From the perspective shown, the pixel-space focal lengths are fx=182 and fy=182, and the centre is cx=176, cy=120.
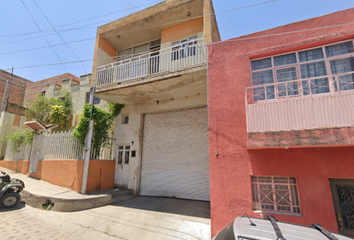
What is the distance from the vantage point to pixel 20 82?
19.0 m

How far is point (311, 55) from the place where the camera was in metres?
5.25

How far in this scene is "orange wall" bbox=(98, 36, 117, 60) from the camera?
1027 centimetres

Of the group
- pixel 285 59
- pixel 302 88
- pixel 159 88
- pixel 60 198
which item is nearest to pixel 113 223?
pixel 60 198

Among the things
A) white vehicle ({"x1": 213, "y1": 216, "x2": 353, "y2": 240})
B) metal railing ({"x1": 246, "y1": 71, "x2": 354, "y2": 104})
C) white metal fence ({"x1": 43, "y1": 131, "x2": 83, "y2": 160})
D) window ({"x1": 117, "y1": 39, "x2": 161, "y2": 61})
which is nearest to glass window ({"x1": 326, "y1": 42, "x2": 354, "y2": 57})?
metal railing ({"x1": 246, "y1": 71, "x2": 354, "y2": 104})

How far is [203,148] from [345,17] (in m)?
6.22

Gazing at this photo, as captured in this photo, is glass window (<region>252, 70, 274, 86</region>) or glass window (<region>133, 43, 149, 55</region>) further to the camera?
glass window (<region>133, 43, 149, 55</region>)

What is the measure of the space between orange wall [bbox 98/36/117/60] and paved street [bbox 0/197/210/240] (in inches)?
328

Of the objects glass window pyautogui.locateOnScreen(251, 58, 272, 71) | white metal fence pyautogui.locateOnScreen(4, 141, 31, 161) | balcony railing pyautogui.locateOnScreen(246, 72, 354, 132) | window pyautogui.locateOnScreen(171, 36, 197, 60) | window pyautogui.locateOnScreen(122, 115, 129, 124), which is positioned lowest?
white metal fence pyautogui.locateOnScreen(4, 141, 31, 161)

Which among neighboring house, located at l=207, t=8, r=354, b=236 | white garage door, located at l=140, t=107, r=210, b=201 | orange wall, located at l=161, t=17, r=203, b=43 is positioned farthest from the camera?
orange wall, located at l=161, t=17, r=203, b=43

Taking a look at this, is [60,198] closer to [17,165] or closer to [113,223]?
[113,223]

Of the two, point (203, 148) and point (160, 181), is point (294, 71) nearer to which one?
point (203, 148)

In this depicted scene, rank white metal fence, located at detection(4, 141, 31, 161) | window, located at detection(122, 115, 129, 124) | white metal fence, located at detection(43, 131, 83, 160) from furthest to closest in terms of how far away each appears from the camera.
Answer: window, located at detection(122, 115, 129, 124)
white metal fence, located at detection(4, 141, 31, 161)
white metal fence, located at detection(43, 131, 83, 160)

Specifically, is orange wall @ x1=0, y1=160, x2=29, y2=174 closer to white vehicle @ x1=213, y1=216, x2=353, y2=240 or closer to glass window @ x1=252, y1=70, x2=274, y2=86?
white vehicle @ x1=213, y1=216, x2=353, y2=240

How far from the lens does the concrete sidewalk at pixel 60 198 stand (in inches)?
259
